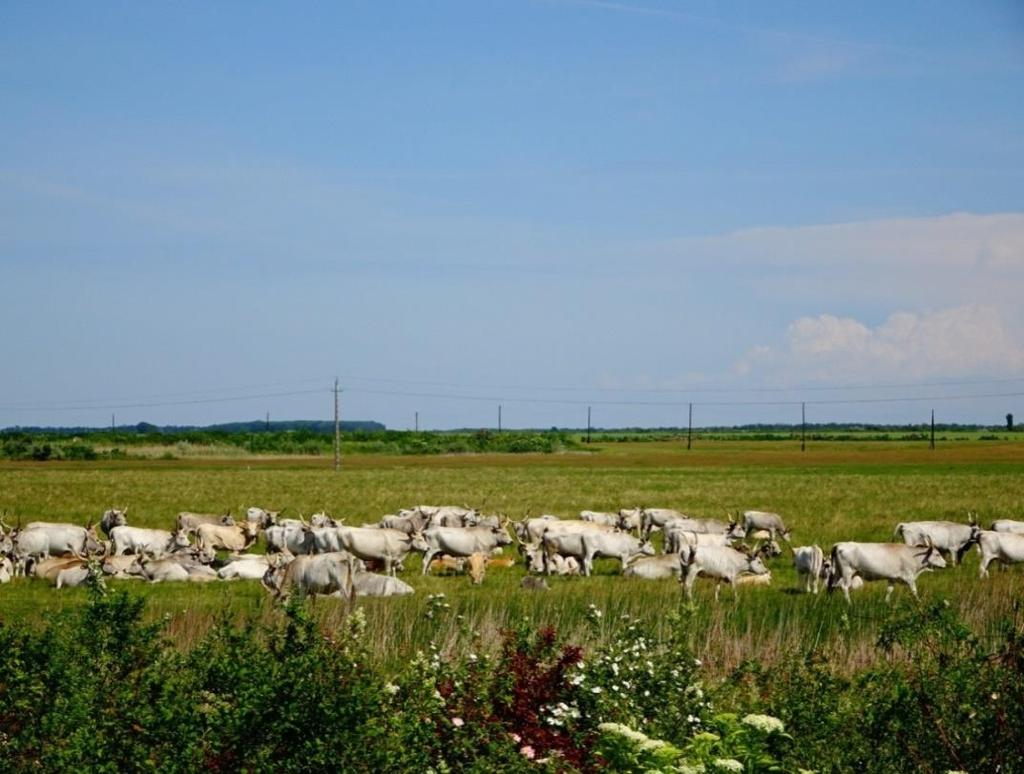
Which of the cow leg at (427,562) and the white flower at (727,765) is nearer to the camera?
the white flower at (727,765)

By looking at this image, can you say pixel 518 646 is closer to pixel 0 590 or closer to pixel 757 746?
pixel 757 746

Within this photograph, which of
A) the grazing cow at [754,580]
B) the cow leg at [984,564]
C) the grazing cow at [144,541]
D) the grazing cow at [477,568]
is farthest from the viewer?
the grazing cow at [144,541]

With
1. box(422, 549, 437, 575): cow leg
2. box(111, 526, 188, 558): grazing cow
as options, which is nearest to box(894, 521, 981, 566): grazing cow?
box(422, 549, 437, 575): cow leg

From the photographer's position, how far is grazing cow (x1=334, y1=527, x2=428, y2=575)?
27484 mm

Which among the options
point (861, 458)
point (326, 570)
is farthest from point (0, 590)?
point (861, 458)

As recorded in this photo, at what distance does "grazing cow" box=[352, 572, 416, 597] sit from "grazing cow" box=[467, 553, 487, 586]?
7.14 ft

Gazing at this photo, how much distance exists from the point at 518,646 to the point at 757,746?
4.09 m

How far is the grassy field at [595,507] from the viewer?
15906 mm

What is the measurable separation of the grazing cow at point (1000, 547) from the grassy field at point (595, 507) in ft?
1.18

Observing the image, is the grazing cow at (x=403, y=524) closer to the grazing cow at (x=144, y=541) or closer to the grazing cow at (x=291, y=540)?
the grazing cow at (x=291, y=540)

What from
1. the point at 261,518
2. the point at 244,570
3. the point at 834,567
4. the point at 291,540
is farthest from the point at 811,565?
the point at 261,518

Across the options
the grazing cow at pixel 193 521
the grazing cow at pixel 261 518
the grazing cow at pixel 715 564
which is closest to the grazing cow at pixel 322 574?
the grazing cow at pixel 715 564

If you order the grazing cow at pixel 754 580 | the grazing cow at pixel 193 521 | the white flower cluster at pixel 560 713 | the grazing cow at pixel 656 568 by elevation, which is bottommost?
the grazing cow at pixel 754 580

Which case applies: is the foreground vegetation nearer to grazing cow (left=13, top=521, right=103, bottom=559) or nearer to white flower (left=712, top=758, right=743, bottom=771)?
white flower (left=712, top=758, right=743, bottom=771)
